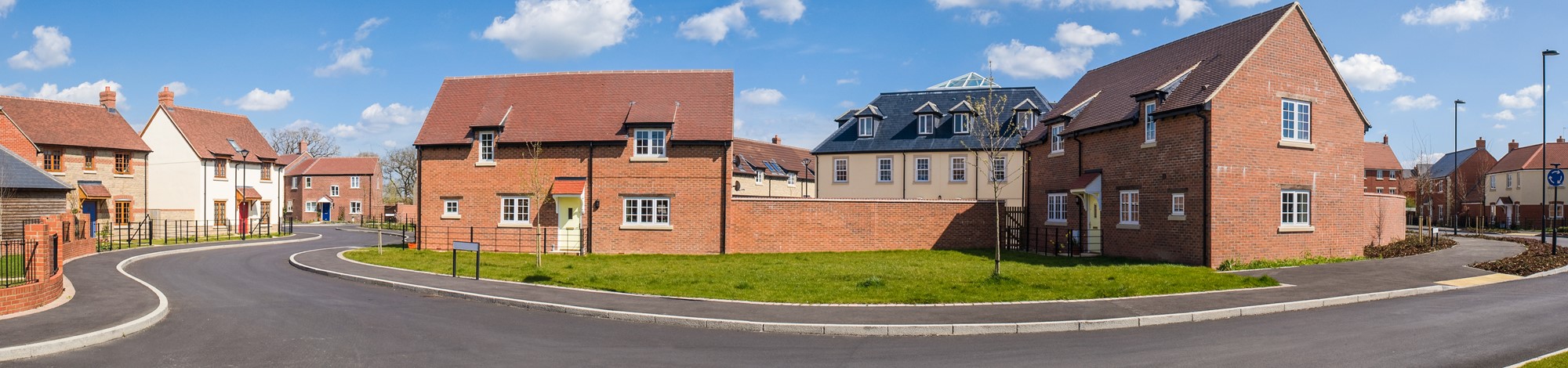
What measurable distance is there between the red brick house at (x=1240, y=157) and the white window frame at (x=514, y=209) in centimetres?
1789

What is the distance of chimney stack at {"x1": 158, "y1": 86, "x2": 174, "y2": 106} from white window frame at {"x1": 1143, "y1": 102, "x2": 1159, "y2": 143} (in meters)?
47.9

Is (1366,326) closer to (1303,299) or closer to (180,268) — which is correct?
(1303,299)

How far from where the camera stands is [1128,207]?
78.0 feet

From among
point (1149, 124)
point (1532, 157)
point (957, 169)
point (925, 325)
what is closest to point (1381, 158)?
point (1532, 157)

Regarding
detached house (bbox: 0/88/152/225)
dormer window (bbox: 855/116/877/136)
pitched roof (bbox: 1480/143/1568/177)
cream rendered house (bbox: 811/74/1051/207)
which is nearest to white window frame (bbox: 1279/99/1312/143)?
cream rendered house (bbox: 811/74/1051/207)

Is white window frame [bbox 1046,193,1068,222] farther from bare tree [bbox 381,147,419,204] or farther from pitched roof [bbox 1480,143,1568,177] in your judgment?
bare tree [bbox 381,147,419,204]

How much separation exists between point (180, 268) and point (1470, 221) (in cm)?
7706

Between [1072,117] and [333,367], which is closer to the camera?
[333,367]

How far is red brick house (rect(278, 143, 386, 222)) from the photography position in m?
71.3

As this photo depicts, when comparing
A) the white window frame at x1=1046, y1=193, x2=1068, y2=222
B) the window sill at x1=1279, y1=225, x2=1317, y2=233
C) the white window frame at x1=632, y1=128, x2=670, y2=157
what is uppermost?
the white window frame at x1=632, y1=128, x2=670, y2=157

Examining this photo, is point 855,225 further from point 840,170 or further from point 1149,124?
point 840,170

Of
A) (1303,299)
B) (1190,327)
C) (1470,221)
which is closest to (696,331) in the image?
(1190,327)

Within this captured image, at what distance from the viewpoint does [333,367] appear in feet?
29.9

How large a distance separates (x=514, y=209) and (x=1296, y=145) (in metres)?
23.8
